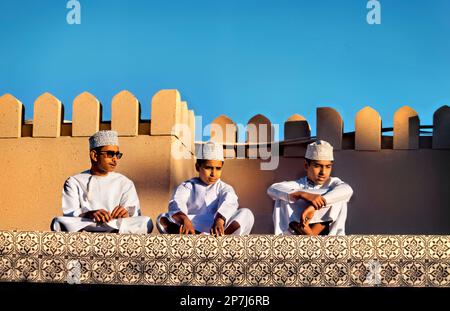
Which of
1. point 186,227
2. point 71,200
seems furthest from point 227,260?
point 71,200

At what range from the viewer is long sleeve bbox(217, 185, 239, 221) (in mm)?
5539

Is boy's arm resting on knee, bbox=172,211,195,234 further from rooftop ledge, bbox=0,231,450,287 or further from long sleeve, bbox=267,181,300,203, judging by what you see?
rooftop ledge, bbox=0,231,450,287

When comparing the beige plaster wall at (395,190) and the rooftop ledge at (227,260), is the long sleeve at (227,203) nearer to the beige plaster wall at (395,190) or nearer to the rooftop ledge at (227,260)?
the rooftop ledge at (227,260)

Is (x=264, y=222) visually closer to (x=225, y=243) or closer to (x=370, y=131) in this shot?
(x=370, y=131)

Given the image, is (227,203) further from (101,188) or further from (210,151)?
(101,188)

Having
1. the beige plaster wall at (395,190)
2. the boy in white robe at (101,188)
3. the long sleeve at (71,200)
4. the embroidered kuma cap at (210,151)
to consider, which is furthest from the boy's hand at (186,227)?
the beige plaster wall at (395,190)

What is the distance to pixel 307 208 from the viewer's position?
5500 mm

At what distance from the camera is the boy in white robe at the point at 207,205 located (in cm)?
549

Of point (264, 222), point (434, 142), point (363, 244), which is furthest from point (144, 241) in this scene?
point (434, 142)

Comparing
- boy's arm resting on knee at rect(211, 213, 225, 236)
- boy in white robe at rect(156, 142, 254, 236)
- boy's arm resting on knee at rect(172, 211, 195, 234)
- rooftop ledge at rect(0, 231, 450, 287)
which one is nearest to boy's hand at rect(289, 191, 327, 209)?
boy in white robe at rect(156, 142, 254, 236)

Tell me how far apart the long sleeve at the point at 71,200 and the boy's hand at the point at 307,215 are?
1511 millimetres

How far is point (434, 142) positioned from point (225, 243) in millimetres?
4261

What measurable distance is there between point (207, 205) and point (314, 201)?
0.84 meters

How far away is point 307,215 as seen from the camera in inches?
215
